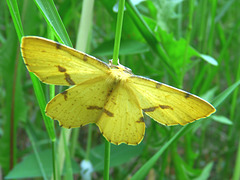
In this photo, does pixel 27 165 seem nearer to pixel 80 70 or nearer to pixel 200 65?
pixel 80 70

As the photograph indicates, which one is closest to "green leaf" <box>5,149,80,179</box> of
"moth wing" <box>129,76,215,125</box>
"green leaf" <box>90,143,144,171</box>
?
"green leaf" <box>90,143,144,171</box>

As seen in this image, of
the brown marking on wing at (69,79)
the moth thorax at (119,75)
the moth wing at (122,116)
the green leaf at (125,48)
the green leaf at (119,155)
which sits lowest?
the green leaf at (119,155)

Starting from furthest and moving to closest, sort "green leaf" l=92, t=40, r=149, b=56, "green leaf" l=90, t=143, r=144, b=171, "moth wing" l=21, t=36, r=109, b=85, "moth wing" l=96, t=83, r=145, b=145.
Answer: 1. "green leaf" l=90, t=143, r=144, b=171
2. "green leaf" l=92, t=40, r=149, b=56
3. "moth wing" l=96, t=83, r=145, b=145
4. "moth wing" l=21, t=36, r=109, b=85

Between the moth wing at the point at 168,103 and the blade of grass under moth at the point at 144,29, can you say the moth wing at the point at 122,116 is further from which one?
the blade of grass under moth at the point at 144,29

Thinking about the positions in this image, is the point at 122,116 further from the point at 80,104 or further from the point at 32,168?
the point at 32,168

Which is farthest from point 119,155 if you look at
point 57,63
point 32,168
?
point 57,63

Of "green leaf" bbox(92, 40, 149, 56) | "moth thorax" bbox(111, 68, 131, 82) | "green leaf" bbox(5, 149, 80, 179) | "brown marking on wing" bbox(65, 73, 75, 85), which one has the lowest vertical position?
"green leaf" bbox(5, 149, 80, 179)

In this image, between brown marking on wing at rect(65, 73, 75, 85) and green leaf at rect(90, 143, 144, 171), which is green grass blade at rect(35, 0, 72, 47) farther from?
green leaf at rect(90, 143, 144, 171)

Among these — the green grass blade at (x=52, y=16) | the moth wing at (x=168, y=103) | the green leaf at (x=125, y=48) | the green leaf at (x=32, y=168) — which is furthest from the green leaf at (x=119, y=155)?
the green grass blade at (x=52, y=16)
